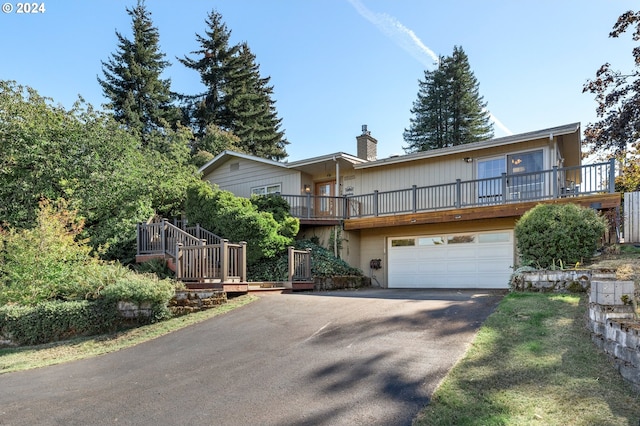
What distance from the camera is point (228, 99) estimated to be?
Answer: 35.2m

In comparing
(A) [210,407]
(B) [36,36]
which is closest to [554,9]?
(A) [210,407]

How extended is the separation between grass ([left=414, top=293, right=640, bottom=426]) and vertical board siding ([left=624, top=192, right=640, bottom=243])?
647 centimetres

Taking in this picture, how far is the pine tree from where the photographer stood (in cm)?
3169

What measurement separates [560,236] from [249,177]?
14229 millimetres

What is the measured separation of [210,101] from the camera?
116ft

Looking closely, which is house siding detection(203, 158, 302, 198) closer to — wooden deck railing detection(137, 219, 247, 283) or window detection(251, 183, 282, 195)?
window detection(251, 183, 282, 195)

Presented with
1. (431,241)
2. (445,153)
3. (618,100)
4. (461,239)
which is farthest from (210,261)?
(618,100)

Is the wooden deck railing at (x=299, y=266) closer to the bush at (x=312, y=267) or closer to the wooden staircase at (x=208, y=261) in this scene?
the wooden staircase at (x=208, y=261)

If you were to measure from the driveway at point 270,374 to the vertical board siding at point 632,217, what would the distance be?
572 cm

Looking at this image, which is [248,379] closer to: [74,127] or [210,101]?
[74,127]

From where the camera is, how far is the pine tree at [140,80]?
31688 mm

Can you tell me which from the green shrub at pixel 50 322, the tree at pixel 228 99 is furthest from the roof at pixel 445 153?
the tree at pixel 228 99

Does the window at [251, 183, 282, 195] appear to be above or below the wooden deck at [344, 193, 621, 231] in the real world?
above

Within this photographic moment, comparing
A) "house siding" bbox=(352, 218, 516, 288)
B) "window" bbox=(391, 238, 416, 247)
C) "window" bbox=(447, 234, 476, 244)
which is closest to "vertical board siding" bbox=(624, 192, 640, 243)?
"house siding" bbox=(352, 218, 516, 288)
